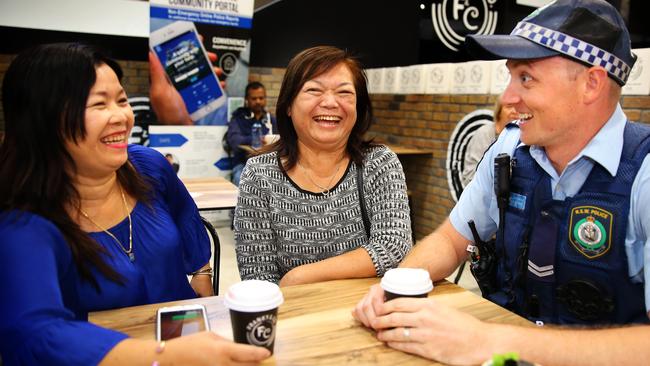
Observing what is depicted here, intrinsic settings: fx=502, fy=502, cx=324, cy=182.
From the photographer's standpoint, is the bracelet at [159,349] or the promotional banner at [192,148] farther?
the promotional banner at [192,148]

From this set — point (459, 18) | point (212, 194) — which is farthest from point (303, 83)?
point (459, 18)

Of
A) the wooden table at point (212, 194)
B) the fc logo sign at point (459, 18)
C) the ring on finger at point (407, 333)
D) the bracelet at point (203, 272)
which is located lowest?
the bracelet at point (203, 272)

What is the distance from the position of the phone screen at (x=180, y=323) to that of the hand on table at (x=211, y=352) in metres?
0.14

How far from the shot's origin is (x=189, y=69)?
17.7 feet

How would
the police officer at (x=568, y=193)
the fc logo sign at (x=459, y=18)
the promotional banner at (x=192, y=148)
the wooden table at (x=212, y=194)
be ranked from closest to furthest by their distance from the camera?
the police officer at (x=568, y=193), the wooden table at (x=212, y=194), the promotional banner at (x=192, y=148), the fc logo sign at (x=459, y=18)

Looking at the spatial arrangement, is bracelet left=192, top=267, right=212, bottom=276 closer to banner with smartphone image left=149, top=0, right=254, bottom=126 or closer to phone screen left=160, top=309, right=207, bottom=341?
phone screen left=160, top=309, right=207, bottom=341

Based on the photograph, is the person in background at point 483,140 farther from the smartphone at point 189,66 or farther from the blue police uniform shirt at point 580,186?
the smartphone at point 189,66

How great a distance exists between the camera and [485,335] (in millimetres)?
1036

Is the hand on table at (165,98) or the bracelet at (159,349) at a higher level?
the hand on table at (165,98)

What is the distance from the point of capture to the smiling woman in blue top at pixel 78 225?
994 millimetres

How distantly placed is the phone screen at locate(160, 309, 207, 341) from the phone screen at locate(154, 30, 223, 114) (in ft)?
15.0

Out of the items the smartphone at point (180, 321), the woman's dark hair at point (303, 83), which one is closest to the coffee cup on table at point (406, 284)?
the smartphone at point (180, 321)

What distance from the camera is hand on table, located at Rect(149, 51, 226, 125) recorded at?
5.29 m

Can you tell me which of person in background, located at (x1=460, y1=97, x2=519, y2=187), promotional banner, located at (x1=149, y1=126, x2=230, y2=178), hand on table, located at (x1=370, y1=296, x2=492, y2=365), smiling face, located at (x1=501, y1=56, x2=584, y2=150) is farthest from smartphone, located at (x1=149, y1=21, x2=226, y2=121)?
hand on table, located at (x1=370, y1=296, x2=492, y2=365)
